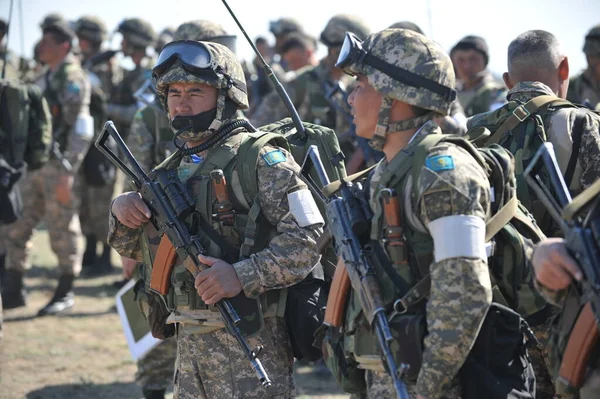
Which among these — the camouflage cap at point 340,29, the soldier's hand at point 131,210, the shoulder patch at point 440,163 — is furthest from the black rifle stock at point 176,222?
the camouflage cap at point 340,29

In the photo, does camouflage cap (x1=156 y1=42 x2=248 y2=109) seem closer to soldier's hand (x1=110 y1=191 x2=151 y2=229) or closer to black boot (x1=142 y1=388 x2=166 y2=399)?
soldier's hand (x1=110 y1=191 x2=151 y2=229)

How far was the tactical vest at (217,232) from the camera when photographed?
4.35 meters

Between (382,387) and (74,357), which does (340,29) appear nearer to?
(74,357)

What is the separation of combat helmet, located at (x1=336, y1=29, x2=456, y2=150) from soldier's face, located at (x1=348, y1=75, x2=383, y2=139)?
2 centimetres

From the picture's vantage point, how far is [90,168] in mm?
10875

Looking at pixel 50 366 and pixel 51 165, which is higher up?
pixel 51 165

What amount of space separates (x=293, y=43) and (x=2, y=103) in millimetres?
4427

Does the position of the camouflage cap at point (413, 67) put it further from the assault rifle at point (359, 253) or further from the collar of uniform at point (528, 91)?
the collar of uniform at point (528, 91)

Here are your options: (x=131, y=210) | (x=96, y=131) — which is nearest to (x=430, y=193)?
(x=131, y=210)

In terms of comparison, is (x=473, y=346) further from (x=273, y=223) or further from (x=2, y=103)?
(x=2, y=103)

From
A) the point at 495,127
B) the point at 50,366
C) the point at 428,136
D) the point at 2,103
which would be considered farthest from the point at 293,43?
the point at 428,136

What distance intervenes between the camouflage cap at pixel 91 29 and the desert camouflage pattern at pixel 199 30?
647 centimetres

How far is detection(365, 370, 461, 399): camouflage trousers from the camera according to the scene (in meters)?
3.38

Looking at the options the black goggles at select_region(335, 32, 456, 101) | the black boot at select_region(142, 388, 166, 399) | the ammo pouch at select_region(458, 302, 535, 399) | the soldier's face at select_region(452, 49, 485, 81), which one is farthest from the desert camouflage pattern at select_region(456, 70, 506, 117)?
the ammo pouch at select_region(458, 302, 535, 399)
